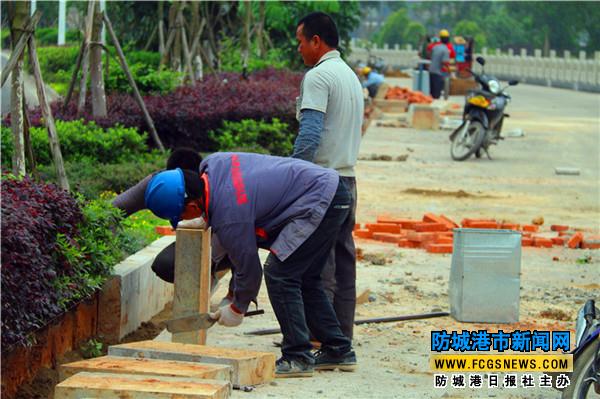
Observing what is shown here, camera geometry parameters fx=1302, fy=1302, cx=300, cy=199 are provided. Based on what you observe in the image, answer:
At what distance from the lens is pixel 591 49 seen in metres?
81.1

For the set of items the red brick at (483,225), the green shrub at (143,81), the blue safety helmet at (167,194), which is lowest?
the red brick at (483,225)

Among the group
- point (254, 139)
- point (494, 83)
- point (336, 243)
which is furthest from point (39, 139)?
point (494, 83)

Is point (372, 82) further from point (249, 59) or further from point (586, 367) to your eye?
point (586, 367)

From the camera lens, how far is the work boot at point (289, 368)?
701 cm

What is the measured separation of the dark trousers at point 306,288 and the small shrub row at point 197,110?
7543 mm

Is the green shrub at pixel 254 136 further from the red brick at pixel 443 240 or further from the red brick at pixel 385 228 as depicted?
the red brick at pixel 443 240

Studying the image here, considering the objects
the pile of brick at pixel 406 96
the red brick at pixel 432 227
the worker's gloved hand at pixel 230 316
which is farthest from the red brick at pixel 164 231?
the pile of brick at pixel 406 96

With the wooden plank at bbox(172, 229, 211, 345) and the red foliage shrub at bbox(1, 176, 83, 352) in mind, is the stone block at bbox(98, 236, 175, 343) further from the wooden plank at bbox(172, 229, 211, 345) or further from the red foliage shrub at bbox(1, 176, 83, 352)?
the wooden plank at bbox(172, 229, 211, 345)

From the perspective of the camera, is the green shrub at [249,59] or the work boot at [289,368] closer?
the work boot at [289,368]

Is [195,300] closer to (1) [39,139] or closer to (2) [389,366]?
(2) [389,366]

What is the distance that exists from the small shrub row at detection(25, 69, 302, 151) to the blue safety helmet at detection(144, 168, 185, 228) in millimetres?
7960

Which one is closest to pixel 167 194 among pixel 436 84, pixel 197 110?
pixel 197 110

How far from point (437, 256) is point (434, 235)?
57 centimetres

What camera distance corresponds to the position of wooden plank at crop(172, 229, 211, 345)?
7.03 metres
